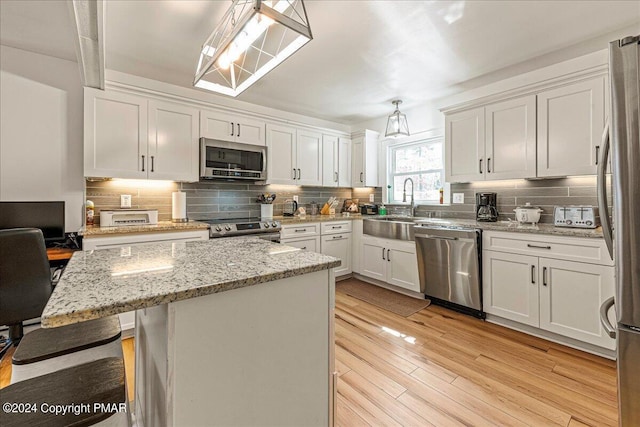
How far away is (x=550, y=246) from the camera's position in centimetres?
234

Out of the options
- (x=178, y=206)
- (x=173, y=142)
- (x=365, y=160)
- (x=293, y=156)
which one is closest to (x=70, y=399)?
(x=178, y=206)

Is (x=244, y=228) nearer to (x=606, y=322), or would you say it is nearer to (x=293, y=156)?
(x=293, y=156)

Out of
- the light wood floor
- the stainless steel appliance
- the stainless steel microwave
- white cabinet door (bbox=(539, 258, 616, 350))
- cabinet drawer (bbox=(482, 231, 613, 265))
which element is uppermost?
the stainless steel microwave

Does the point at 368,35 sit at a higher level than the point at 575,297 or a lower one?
higher

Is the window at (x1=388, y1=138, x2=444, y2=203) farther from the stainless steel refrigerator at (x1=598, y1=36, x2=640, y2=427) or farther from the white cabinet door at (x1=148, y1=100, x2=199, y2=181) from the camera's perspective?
the white cabinet door at (x1=148, y1=100, x2=199, y2=181)

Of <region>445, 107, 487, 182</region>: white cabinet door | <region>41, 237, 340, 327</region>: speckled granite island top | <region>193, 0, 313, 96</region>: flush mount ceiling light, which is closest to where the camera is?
<region>41, 237, 340, 327</region>: speckled granite island top

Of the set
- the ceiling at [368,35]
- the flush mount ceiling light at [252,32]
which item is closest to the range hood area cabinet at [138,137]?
Result: the ceiling at [368,35]

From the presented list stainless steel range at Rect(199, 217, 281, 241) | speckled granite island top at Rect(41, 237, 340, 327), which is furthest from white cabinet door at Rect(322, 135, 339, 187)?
speckled granite island top at Rect(41, 237, 340, 327)

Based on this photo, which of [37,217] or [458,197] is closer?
[37,217]

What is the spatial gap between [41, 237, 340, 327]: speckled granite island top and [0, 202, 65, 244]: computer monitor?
6.46ft

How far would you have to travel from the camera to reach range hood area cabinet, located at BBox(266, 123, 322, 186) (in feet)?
12.2

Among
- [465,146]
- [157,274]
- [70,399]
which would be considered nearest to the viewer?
[70,399]

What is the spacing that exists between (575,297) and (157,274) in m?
2.84

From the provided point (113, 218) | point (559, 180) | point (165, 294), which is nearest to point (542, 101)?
point (559, 180)
